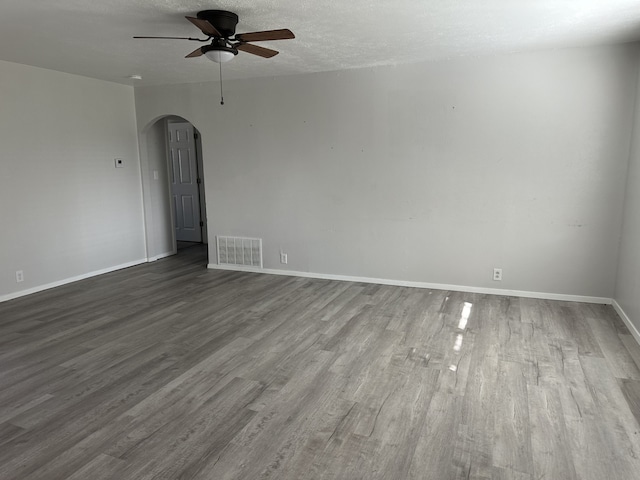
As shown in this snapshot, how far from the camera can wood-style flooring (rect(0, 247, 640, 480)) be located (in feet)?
6.98

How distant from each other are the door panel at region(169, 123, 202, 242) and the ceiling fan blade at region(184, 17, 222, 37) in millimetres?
4932

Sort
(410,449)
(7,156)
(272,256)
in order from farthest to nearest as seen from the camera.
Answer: (272,256), (7,156), (410,449)

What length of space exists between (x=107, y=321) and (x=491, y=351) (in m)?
3.46

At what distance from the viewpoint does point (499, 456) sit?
2143 mm

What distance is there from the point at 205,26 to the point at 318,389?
2.56 meters

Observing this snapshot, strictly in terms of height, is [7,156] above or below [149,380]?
above

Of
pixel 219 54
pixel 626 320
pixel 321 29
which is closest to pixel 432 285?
pixel 626 320

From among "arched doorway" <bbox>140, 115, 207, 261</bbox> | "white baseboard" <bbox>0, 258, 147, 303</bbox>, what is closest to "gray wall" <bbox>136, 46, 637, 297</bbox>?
"arched doorway" <bbox>140, 115, 207, 261</bbox>

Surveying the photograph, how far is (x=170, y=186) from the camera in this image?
7.04m

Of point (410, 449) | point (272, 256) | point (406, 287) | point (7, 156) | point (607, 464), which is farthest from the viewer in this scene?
point (272, 256)

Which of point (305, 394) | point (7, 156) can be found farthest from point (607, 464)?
point (7, 156)

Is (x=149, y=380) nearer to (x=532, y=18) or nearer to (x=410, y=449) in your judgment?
(x=410, y=449)

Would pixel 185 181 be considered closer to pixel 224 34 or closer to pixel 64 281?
pixel 64 281

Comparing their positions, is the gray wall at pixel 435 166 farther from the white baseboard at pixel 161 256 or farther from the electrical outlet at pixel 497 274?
the white baseboard at pixel 161 256
